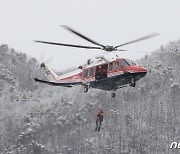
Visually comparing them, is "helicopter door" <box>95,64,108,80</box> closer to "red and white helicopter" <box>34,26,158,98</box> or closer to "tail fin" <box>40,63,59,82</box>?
"red and white helicopter" <box>34,26,158,98</box>

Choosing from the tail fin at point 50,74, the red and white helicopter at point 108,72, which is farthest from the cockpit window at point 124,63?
the tail fin at point 50,74

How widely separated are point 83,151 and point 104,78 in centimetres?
8338

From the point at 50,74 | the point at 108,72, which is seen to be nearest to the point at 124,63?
the point at 108,72

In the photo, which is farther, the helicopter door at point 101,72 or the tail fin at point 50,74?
the tail fin at point 50,74

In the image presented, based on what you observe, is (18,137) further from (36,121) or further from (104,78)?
(104,78)

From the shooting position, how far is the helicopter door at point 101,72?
43.2m

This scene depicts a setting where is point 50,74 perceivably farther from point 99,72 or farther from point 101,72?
point 101,72

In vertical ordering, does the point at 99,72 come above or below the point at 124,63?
below

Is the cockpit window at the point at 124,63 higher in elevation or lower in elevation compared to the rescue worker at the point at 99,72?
higher

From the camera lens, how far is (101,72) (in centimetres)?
4341

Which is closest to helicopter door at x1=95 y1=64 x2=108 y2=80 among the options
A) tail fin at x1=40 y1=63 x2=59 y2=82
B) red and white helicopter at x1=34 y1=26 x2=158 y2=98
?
red and white helicopter at x1=34 y1=26 x2=158 y2=98

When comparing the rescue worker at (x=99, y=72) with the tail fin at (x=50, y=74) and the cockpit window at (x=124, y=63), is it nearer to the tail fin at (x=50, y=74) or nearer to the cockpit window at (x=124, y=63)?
the cockpit window at (x=124, y=63)

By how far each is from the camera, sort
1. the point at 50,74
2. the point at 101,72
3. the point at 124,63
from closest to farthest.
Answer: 1. the point at 124,63
2. the point at 101,72
3. the point at 50,74

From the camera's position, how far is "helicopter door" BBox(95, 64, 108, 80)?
142 feet
